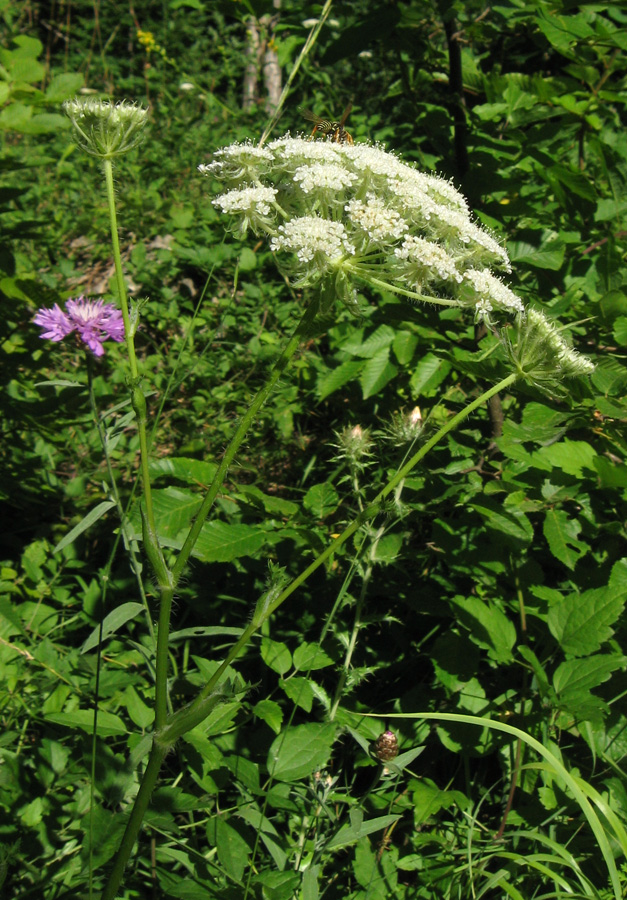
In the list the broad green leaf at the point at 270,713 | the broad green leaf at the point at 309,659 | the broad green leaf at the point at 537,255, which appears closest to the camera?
the broad green leaf at the point at 270,713

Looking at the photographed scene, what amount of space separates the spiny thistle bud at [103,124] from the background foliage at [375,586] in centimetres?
36

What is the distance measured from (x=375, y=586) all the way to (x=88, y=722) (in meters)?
0.92

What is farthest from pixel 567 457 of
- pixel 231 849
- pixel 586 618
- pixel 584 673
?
pixel 231 849

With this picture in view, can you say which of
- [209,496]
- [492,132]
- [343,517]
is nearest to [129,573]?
[343,517]

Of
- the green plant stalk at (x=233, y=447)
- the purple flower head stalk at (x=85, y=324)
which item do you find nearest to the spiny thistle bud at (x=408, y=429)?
the green plant stalk at (x=233, y=447)

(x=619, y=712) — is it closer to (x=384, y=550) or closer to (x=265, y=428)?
(x=384, y=550)

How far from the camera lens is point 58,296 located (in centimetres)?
228

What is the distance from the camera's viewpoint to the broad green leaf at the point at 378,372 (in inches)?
84.5

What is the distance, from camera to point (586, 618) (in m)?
1.74

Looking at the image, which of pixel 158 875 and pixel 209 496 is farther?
pixel 158 875

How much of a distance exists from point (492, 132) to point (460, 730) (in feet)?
6.27

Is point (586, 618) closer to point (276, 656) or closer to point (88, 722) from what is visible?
point (276, 656)

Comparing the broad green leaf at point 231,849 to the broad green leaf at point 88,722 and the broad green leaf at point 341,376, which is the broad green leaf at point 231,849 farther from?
the broad green leaf at point 341,376

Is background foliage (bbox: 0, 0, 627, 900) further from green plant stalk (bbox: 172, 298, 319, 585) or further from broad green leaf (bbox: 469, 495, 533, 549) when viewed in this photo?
green plant stalk (bbox: 172, 298, 319, 585)
